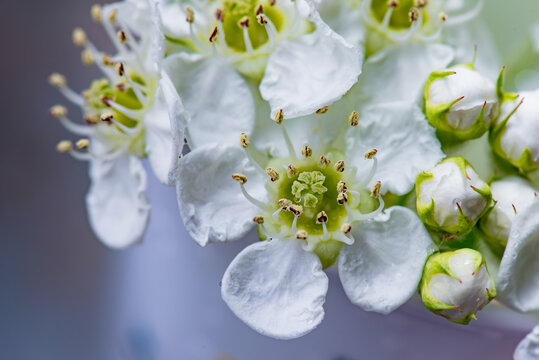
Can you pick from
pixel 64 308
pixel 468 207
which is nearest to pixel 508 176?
pixel 468 207

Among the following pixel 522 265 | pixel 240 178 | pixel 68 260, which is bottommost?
pixel 68 260

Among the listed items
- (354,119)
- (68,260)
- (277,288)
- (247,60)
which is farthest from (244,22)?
(68,260)

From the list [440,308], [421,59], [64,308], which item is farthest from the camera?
[64,308]

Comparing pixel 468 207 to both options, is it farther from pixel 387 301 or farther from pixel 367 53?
pixel 367 53

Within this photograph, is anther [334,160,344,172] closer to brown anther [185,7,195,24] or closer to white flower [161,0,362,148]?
white flower [161,0,362,148]

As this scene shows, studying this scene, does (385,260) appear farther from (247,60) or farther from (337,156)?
(247,60)

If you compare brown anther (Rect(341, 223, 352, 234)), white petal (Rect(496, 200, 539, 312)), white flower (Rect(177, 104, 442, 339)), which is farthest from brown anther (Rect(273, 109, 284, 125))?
white petal (Rect(496, 200, 539, 312))

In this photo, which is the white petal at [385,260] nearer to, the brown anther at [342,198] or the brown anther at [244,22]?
the brown anther at [342,198]
